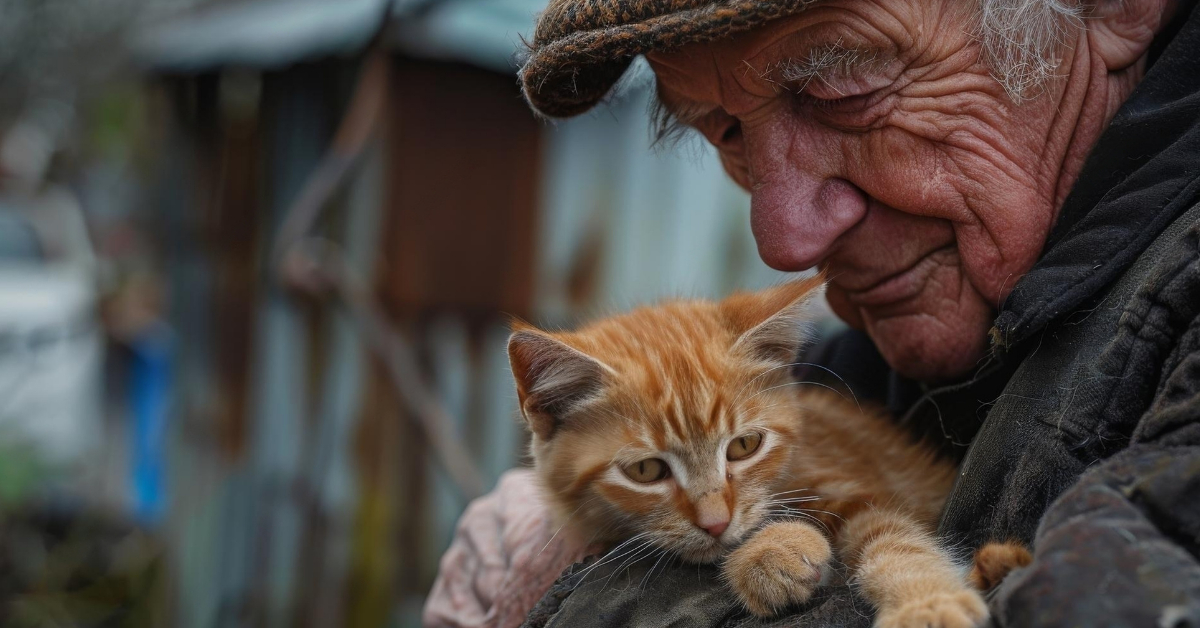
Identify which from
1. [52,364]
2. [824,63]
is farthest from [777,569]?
[52,364]

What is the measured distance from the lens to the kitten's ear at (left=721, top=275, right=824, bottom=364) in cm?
173

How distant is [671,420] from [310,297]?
9.92 feet

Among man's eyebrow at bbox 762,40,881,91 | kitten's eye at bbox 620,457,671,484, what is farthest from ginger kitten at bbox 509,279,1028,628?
man's eyebrow at bbox 762,40,881,91

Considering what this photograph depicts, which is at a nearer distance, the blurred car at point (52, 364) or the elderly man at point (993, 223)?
the elderly man at point (993, 223)

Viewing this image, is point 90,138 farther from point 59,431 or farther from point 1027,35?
point 1027,35

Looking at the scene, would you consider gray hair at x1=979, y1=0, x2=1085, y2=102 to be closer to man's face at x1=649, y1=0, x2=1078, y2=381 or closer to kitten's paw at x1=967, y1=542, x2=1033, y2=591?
man's face at x1=649, y1=0, x2=1078, y2=381

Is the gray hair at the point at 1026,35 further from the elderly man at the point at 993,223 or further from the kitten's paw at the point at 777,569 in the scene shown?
the kitten's paw at the point at 777,569

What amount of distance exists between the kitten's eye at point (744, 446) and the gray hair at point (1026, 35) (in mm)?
741

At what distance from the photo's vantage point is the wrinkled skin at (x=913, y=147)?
158 cm

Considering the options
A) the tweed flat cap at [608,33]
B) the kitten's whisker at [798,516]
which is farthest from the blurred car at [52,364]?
the kitten's whisker at [798,516]

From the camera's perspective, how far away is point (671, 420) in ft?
5.64

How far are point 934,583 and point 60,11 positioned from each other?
271 inches

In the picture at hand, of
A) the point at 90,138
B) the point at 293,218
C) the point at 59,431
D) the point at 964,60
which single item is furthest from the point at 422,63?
the point at 90,138

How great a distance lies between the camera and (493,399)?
14.0 feet
